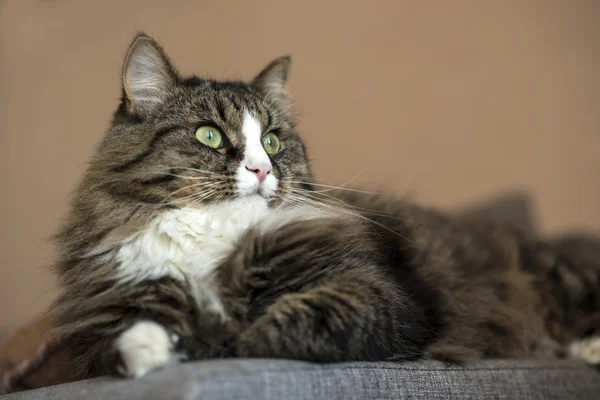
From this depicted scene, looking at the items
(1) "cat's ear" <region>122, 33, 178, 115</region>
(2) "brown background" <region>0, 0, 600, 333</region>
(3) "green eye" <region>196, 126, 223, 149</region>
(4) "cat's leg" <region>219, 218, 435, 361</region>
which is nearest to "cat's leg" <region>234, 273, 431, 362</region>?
(4) "cat's leg" <region>219, 218, 435, 361</region>

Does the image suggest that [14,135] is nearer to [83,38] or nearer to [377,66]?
[83,38]

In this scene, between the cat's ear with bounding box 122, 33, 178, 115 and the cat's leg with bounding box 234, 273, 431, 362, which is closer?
the cat's leg with bounding box 234, 273, 431, 362

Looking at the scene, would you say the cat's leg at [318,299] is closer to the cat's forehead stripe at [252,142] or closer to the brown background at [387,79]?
the cat's forehead stripe at [252,142]

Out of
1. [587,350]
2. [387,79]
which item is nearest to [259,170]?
[587,350]

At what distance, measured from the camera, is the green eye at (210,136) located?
129cm

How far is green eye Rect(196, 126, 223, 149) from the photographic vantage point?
129 cm

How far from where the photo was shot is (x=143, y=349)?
3.17ft

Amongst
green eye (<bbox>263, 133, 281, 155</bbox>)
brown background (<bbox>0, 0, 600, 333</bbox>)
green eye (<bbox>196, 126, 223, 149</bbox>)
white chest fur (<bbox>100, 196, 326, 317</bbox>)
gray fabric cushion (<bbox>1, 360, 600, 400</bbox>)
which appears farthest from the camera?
brown background (<bbox>0, 0, 600, 333</bbox>)

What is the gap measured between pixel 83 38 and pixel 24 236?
110cm

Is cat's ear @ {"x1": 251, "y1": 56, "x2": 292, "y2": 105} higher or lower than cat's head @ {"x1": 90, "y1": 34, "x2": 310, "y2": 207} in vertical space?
higher

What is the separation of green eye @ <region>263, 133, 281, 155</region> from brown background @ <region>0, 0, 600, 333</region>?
1.11 m

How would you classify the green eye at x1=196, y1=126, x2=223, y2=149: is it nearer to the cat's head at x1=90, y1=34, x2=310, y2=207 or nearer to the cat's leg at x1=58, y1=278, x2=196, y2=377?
the cat's head at x1=90, y1=34, x2=310, y2=207

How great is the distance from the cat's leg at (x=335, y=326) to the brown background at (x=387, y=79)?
56.8 inches

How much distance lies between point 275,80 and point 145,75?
46 cm
